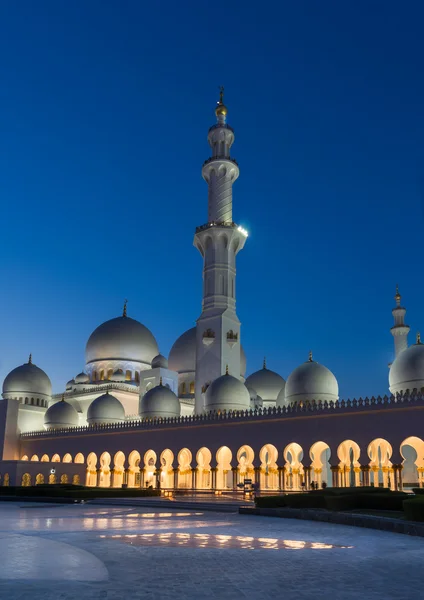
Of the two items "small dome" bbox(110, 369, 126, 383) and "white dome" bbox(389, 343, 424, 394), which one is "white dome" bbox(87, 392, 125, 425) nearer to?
"small dome" bbox(110, 369, 126, 383)

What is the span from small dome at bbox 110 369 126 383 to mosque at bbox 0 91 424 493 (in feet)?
1.05

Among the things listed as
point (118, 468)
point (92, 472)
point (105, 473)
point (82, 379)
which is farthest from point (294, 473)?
point (82, 379)

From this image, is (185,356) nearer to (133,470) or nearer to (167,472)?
(133,470)

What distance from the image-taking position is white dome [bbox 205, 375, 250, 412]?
97.9ft

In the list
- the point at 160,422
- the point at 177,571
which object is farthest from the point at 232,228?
the point at 177,571

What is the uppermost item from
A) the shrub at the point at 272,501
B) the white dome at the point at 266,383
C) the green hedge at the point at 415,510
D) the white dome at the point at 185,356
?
the white dome at the point at 185,356

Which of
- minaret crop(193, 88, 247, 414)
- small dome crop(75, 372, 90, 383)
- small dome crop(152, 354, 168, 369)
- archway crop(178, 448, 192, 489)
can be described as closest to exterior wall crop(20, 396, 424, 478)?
archway crop(178, 448, 192, 489)

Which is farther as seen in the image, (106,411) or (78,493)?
(106,411)

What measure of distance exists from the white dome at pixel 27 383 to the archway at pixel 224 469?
Result: 18680mm

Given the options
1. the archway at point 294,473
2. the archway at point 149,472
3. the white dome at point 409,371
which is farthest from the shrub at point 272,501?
the archway at point 149,472

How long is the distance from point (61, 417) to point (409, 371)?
2287 cm

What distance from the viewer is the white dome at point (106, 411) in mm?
35938

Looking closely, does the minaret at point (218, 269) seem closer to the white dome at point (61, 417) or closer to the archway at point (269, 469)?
the archway at point (269, 469)

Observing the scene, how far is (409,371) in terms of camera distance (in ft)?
85.3
